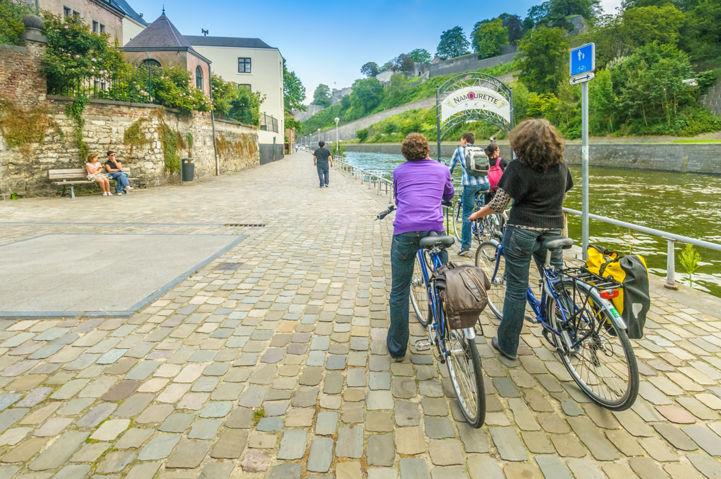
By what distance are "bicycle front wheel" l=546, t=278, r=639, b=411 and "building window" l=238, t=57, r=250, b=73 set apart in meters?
51.2

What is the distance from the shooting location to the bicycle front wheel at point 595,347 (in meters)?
2.83

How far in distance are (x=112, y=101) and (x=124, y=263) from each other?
11.4m

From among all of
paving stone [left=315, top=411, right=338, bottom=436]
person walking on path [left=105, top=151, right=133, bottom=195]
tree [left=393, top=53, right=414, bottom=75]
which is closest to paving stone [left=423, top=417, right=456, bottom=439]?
paving stone [left=315, top=411, right=338, bottom=436]

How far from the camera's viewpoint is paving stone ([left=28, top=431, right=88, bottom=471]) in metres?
2.48

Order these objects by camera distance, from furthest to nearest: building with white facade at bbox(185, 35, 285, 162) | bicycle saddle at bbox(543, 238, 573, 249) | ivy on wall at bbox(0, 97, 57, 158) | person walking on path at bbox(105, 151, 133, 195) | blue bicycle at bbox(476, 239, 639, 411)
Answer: building with white facade at bbox(185, 35, 285, 162) < person walking on path at bbox(105, 151, 133, 195) < ivy on wall at bbox(0, 97, 57, 158) < bicycle saddle at bbox(543, 238, 573, 249) < blue bicycle at bbox(476, 239, 639, 411)

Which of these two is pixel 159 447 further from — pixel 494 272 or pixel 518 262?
pixel 494 272

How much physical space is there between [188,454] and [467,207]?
5.74 meters

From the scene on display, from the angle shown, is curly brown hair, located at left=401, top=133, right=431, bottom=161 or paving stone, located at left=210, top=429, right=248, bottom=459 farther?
curly brown hair, located at left=401, top=133, right=431, bottom=161

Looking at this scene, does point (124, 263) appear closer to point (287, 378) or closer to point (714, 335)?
point (287, 378)

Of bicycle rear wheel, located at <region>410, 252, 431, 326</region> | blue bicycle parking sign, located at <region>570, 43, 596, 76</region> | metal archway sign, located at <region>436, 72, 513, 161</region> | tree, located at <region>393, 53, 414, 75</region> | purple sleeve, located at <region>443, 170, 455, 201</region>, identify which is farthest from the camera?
tree, located at <region>393, 53, 414, 75</region>

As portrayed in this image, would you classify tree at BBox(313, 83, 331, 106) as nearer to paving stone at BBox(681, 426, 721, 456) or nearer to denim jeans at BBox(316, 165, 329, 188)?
denim jeans at BBox(316, 165, 329, 188)

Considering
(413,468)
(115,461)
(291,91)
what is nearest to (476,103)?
(413,468)

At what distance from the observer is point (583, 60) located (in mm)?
5855

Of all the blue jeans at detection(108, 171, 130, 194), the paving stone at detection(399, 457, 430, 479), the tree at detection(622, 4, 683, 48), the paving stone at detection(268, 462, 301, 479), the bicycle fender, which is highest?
the tree at detection(622, 4, 683, 48)
